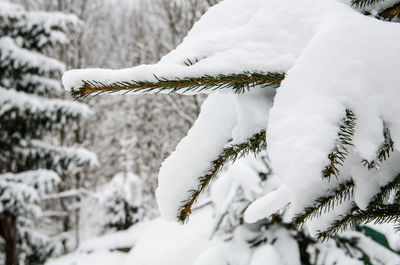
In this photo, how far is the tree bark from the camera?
526 cm

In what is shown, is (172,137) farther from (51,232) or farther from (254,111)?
(254,111)

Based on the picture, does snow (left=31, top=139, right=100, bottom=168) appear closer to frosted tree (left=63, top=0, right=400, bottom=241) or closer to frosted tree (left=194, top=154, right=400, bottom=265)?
frosted tree (left=194, top=154, right=400, bottom=265)

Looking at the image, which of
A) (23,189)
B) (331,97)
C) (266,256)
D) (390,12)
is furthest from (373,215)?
(23,189)

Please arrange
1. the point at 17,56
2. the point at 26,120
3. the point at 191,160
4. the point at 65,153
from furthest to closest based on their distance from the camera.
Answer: the point at 65,153 → the point at 26,120 → the point at 17,56 → the point at 191,160

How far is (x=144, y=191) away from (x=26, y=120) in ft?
27.2

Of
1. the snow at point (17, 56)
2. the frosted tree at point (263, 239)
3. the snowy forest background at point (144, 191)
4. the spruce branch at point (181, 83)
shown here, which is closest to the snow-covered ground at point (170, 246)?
the snowy forest background at point (144, 191)

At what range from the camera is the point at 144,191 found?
43.1 feet

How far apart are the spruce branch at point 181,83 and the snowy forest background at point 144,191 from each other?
411 mm

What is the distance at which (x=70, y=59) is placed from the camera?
10.4 meters

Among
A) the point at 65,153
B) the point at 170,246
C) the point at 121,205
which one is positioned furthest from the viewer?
the point at 121,205

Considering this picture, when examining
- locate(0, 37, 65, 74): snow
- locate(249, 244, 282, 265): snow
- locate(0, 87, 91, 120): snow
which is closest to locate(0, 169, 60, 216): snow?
locate(0, 87, 91, 120): snow

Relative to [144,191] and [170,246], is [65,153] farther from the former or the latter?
[144,191]

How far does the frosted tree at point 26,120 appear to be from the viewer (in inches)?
197

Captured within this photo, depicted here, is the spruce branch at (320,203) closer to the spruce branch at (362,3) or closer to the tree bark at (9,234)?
the spruce branch at (362,3)
